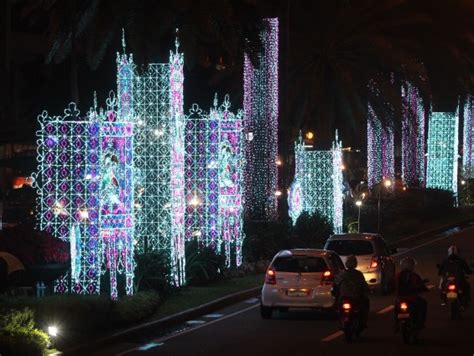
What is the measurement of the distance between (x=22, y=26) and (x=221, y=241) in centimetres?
3653

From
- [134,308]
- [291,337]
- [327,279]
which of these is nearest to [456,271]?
[327,279]

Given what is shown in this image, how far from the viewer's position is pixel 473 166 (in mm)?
70750

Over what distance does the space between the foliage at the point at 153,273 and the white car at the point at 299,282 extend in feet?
9.69

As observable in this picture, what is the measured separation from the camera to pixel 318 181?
3841 centimetres

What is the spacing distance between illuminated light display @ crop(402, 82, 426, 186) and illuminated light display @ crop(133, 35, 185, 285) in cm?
2900

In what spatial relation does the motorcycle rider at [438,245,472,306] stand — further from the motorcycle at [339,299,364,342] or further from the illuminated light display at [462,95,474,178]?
the illuminated light display at [462,95,474,178]

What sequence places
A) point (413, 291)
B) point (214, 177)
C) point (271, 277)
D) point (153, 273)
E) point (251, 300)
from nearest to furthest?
point (413, 291) < point (271, 277) < point (153, 273) < point (251, 300) < point (214, 177)

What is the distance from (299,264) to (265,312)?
3.82ft

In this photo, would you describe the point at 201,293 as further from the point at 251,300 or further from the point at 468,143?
the point at 468,143

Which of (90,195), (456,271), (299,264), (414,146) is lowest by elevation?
(456,271)

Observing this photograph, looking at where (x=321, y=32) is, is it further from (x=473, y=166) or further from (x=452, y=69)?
(x=473, y=166)

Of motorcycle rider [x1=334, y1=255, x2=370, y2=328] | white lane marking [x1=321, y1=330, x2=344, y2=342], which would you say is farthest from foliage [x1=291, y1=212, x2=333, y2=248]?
motorcycle rider [x1=334, y1=255, x2=370, y2=328]

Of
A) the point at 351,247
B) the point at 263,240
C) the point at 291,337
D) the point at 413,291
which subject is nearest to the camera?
the point at 413,291

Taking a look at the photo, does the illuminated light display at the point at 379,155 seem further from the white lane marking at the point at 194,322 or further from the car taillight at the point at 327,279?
the white lane marking at the point at 194,322
